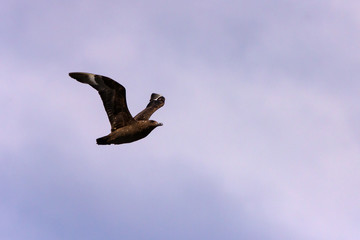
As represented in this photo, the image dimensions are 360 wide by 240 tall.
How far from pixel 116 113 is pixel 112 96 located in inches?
25.1

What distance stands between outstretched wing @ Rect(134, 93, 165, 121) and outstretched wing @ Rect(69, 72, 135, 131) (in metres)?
2.15

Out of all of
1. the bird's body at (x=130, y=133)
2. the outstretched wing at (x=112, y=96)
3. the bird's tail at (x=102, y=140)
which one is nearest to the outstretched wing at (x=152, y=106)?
the bird's body at (x=130, y=133)

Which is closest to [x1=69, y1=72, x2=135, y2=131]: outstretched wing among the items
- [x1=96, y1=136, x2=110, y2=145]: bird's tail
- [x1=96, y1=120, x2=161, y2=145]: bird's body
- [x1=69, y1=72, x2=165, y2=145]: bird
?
[x1=69, y1=72, x2=165, y2=145]: bird

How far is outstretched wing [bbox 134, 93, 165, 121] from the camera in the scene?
81.0ft

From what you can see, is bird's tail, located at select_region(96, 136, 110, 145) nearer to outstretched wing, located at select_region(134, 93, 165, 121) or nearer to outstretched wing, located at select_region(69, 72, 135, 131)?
outstretched wing, located at select_region(69, 72, 135, 131)

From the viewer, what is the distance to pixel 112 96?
21844mm

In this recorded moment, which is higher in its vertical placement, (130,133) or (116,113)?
(116,113)

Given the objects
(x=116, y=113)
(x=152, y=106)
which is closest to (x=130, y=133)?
(x=116, y=113)

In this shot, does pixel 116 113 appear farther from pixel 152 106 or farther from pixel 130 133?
pixel 152 106

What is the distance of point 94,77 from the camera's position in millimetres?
21453

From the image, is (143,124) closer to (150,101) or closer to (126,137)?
(126,137)

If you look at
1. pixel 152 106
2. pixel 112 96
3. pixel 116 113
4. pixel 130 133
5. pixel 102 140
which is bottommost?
pixel 102 140

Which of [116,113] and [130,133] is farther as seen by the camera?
[116,113]

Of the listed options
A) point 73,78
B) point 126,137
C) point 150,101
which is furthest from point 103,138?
point 150,101
